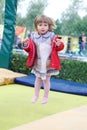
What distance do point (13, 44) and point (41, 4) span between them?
940 millimetres

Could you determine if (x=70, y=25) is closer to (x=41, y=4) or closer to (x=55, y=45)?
(x=41, y=4)

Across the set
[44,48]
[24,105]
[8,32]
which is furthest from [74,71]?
[44,48]

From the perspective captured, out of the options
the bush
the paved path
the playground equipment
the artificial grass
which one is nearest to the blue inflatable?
the artificial grass

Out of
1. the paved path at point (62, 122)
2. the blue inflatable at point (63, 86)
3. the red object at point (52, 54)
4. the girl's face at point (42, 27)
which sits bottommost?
the blue inflatable at point (63, 86)

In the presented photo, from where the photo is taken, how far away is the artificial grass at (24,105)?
10.7 ft

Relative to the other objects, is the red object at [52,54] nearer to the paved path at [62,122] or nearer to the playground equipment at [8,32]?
the paved path at [62,122]

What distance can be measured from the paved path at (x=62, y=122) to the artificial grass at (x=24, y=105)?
190 millimetres

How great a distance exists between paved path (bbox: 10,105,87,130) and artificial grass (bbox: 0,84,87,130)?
19 cm

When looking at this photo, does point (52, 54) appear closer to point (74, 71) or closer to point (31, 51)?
point (31, 51)

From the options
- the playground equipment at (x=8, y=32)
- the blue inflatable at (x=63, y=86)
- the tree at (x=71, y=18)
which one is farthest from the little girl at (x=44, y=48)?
the playground equipment at (x=8, y=32)

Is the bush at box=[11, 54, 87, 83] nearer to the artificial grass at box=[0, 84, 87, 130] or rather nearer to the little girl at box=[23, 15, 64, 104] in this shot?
the artificial grass at box=[0, 84, 87, 130]

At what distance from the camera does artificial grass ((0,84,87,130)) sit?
326 cm

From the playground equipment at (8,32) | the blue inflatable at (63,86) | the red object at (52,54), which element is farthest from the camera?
the playground equipment at (8,32)

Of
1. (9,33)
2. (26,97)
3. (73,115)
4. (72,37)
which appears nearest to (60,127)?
(73,115)
